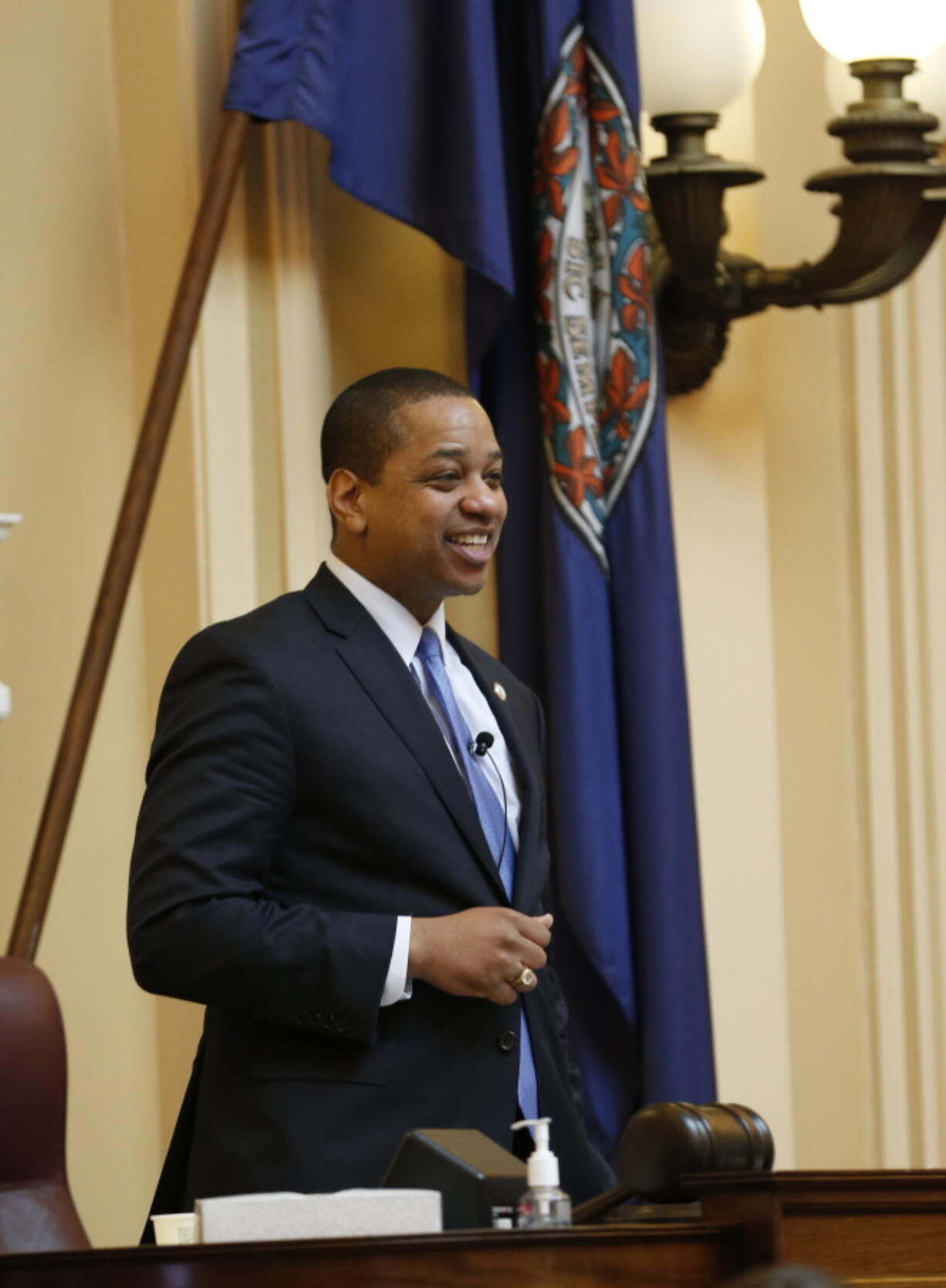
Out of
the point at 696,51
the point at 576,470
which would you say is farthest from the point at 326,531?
the point at 696,51

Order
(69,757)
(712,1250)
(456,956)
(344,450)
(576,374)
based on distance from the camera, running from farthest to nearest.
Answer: (576,374), (69,757), (344,450), (456,956), (712,1250)

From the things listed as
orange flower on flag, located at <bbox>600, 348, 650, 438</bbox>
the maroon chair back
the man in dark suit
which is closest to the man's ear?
the man in dark suit

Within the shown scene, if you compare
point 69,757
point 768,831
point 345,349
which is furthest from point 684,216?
point 69,757

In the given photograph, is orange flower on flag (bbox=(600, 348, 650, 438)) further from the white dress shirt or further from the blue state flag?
the white dress shirt

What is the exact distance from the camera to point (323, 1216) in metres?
1.65

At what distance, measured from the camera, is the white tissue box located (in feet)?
5.40

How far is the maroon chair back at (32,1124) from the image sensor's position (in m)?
2.49

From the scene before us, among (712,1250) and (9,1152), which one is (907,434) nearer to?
(9,1152)

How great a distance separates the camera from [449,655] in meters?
2.86

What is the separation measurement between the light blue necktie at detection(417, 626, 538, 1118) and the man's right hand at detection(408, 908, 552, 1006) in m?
0.20

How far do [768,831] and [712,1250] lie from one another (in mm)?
2623

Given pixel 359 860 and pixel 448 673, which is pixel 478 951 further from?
A: pixel 448 673

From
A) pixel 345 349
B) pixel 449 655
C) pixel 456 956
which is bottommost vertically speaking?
pixel 456 956

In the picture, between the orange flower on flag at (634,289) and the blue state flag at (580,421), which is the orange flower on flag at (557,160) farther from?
the orange flower on flag at (634,289)
